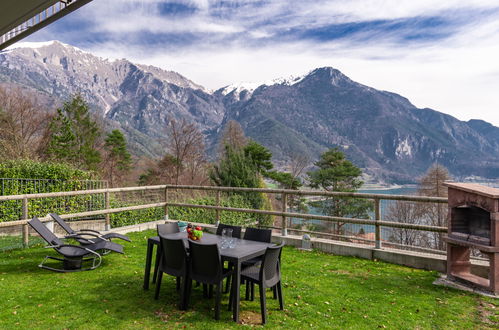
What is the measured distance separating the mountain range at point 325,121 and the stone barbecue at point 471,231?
1976 inches

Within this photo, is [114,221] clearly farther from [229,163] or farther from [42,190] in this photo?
[229,163]

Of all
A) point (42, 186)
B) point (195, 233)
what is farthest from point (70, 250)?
point (42, 186)

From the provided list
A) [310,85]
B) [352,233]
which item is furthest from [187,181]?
[310,85]

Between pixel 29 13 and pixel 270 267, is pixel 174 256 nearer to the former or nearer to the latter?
pixel 270 267

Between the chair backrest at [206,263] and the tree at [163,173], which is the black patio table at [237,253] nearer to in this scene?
the chair backrest at [206,263]

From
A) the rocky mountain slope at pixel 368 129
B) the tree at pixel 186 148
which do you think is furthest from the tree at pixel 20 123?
the rocky mountain slope at pixel 368 129

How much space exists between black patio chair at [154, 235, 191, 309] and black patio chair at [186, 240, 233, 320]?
0.35ft

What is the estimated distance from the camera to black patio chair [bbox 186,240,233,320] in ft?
12.3

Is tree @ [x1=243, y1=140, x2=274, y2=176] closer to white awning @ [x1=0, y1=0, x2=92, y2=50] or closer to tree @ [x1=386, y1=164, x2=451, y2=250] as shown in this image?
tree @ [x1=386, y1=164, x2=451, y2=250]

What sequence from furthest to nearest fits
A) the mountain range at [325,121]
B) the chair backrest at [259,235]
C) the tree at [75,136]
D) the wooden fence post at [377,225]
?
the mountain range at [325,121]
the tree at [75,136]
the wooden fence post at [377,225]
the chair backrest at [259,235]

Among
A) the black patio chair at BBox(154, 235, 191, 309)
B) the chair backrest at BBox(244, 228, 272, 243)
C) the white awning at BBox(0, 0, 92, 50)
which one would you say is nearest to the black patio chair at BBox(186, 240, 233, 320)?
the black patio chair at BBox(154, 235, 191, 309)

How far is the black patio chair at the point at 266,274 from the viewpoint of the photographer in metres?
3.71

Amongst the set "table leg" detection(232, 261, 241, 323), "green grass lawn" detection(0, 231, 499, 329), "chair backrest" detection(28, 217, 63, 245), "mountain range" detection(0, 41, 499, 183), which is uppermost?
"mountain range" detection(0, 41, 499, 183)

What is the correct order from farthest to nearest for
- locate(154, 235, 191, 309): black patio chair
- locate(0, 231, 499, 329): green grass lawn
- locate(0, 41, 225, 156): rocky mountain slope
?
locate(0, 41, 225, 156): rocky mountain slope → locate(154, 235, 191, 309): black patio chair → locate(0, 231, 499, 329): green grass lawn
